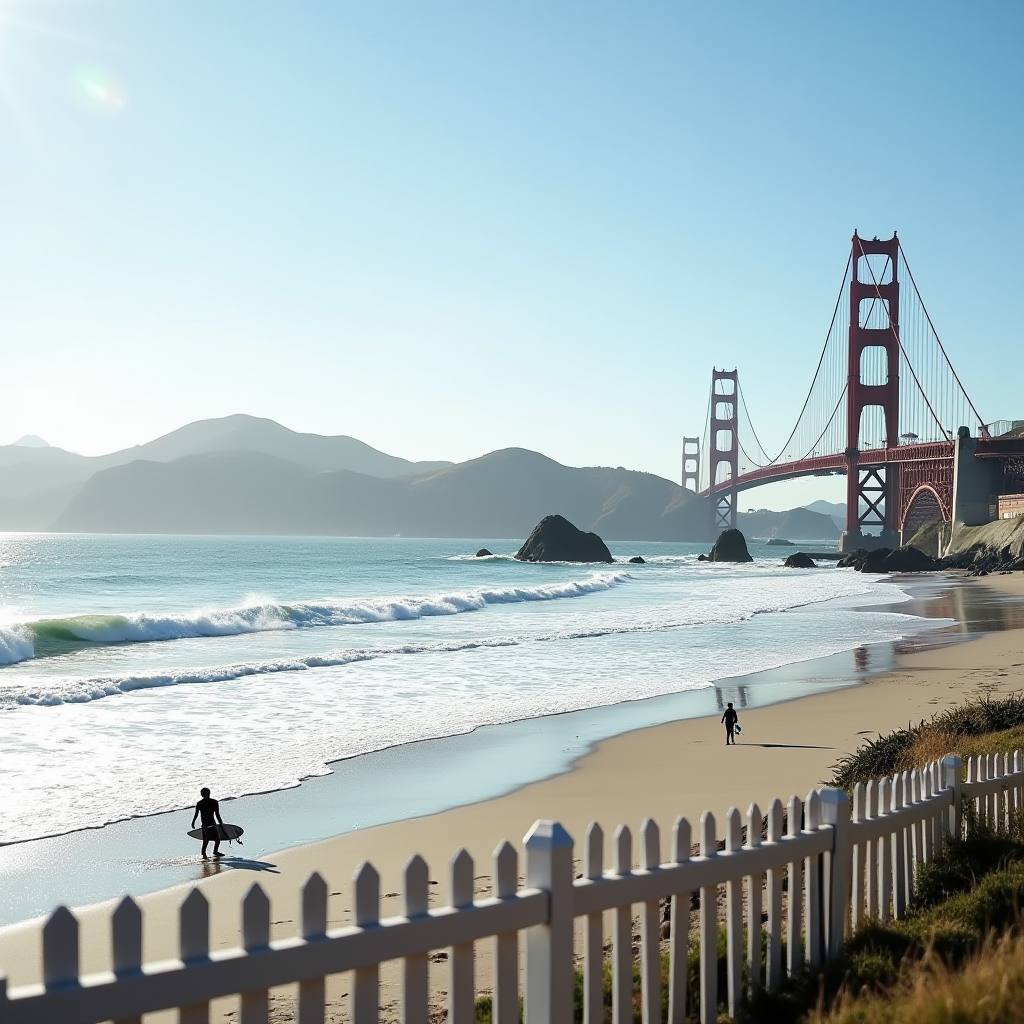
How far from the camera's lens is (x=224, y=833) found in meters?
8.65

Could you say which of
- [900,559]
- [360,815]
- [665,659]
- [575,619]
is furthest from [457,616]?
[900,559]

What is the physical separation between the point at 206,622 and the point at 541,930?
111 ft

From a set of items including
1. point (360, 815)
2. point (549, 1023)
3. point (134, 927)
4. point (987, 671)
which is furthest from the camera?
point (987, 671)

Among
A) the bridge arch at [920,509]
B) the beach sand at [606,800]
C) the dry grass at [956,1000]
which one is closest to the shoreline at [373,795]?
the beach sand at [606,800]

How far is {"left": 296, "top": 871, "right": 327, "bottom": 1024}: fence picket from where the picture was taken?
2.74 metres

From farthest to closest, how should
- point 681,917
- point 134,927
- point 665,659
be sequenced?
point 665,659
point 681,917
point 134,927

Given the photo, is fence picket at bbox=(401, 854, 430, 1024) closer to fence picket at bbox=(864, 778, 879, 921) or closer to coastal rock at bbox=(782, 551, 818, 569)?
fence picket at bbox=(864, 778, 879, 921)

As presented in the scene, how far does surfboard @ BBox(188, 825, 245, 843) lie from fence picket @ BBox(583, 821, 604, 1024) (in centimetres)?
581

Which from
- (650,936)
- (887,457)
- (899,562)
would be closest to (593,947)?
(650,936)

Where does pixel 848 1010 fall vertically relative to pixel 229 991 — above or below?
below

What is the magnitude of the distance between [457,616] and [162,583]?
31571 mm

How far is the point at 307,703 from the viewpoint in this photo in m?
17.4

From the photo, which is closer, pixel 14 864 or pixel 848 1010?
pixel 848 1010

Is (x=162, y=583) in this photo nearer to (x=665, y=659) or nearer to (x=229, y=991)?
(x=665, y=659)
